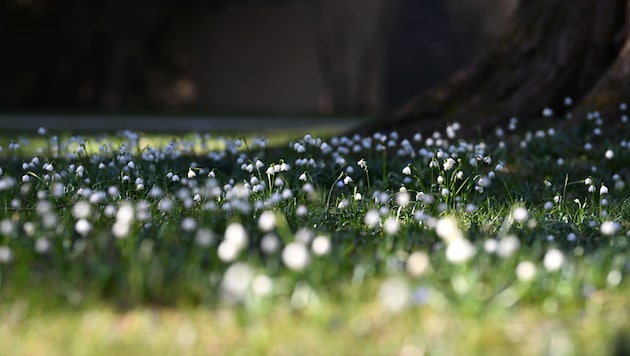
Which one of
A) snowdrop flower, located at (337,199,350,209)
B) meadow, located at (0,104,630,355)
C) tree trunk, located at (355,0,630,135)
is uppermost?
tree trunk, located at (355,0,630,135)

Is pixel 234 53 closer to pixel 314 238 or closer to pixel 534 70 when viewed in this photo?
pixel 534 70

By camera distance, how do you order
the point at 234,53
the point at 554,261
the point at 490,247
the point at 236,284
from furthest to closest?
the point at 234,53, the point at 490,247, the point at 554,261, the point at 236,284

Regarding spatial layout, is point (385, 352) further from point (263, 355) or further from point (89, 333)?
point (89, 333)

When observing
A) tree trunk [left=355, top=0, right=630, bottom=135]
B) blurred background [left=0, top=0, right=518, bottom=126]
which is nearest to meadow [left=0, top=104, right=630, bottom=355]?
tree trunk [left=355, top=0, right=630, bottom=135]

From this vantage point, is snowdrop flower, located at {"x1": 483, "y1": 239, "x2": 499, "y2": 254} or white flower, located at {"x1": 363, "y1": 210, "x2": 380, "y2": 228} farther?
snowdrop flower, located at {"x1": 483, "y1": 239, "x2": 499, "y2": 254}

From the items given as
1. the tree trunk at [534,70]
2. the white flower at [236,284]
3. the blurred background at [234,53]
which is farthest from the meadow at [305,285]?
the blurred background at [234,53]

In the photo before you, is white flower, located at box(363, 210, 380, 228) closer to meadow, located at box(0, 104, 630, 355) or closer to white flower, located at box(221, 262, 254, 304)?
meadow, located at box(0, 104, 630, 355)

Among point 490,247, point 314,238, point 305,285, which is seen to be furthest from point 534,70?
point 305,285
